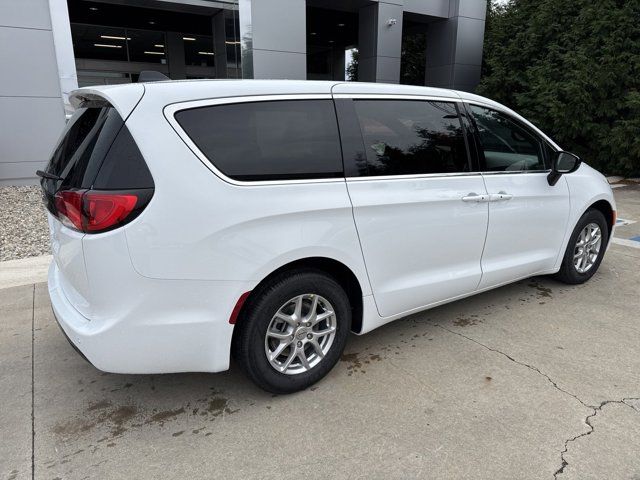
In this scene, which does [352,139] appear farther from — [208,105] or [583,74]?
[583,74]

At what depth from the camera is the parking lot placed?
7.14 feet

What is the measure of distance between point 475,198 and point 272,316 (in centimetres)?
166

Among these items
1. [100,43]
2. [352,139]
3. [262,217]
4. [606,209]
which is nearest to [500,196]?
[352,139]

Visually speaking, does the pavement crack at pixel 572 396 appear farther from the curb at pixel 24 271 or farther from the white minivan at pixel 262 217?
the curb at pixel 24 271

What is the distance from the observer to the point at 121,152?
2.17 meters

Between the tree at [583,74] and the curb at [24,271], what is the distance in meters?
10.5

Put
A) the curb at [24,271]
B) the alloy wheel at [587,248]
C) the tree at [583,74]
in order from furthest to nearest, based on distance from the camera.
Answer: the tree at [583,74] → the curb at [24,271] → the alloy wheel at [587,248]

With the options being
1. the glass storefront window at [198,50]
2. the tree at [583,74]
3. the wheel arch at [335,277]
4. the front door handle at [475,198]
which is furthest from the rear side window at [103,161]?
the glass storefront window at [198,50]

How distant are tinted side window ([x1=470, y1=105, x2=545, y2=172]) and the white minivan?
4 centimetres

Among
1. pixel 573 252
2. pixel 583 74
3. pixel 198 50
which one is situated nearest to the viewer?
pixel 573 252

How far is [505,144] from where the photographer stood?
360 centimetres

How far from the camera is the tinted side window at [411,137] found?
283 cm

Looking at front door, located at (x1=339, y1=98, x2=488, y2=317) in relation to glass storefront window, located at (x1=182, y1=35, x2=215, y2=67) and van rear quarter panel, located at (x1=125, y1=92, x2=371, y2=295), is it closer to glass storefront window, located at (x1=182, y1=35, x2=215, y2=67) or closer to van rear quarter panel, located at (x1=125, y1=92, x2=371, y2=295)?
van rear quarter panel, located at (x1=125, y1=92, x2=371, y2=295)

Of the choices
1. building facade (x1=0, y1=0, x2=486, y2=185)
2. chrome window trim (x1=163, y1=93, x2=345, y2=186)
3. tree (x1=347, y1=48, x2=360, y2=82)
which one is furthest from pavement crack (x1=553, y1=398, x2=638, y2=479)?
tree (x1=347, y1=48, x2=360, y2=82)
